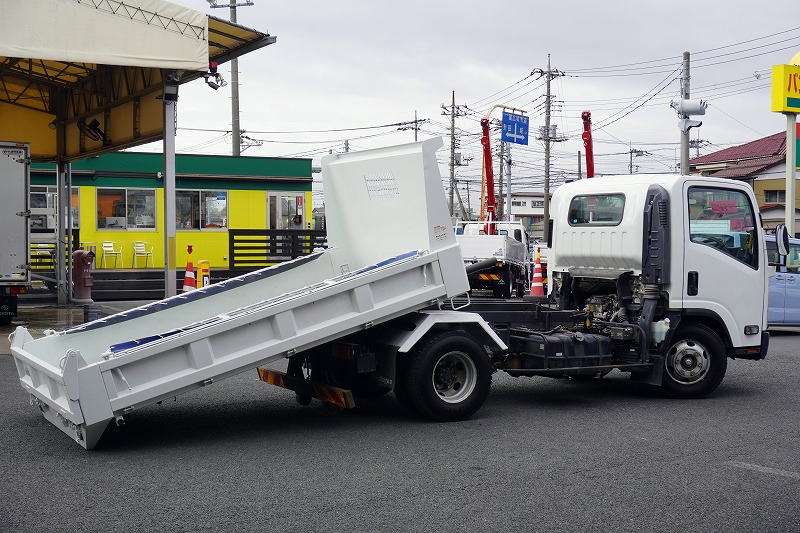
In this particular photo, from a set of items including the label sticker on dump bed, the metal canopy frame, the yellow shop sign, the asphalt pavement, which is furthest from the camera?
the yellow shop sign

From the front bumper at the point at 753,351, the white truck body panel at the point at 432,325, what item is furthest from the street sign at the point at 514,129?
the white truck body panel at the point at 432,325

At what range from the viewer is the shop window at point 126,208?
89.8ft

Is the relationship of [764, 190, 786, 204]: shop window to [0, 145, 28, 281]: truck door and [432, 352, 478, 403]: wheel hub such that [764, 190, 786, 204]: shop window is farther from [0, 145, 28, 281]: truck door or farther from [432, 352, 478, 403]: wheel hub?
[432, 352, 478, 403]: wheel hub

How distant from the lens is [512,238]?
87.2ft

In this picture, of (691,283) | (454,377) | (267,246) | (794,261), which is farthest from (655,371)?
(267,246)

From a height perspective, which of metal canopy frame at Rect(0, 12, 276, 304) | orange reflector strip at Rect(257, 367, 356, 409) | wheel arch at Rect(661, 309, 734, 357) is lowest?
orange reflector strip at Rect(257, 367, 356, 409)

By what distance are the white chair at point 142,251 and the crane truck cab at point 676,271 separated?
2011 centimetres

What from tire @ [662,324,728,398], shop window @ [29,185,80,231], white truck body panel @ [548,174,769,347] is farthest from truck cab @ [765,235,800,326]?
shop window @ [29,185,80,231]

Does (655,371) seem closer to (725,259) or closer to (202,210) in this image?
(725,259)

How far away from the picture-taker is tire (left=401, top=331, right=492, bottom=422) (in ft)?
26.3

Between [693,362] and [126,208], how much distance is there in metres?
21.6

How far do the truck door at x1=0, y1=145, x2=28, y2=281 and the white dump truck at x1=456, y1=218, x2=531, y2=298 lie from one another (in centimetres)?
1122

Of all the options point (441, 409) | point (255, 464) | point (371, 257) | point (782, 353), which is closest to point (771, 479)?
point (441, 409)

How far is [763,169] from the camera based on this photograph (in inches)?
1900
